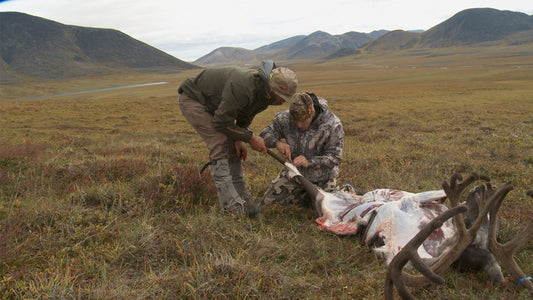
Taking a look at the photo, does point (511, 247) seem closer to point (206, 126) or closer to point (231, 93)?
point (231, 93)

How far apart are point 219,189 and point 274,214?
2.65 feet

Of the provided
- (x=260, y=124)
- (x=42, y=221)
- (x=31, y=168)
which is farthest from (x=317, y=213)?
(x=260, y=124)

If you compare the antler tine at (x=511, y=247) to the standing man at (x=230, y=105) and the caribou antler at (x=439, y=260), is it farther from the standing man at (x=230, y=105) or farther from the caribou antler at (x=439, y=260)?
the standing man at (x=230, y=105)

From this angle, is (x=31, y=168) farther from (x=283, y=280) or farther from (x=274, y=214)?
(x=283, y=280)

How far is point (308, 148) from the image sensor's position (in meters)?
5.28

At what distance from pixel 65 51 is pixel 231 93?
175489 millimetres

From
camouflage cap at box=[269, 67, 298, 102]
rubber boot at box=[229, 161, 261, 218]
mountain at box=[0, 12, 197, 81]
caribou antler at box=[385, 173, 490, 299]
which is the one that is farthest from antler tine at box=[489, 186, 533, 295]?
mountain at box=[0, 12, 197, 81]

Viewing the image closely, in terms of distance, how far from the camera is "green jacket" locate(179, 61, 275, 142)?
4.40 meters

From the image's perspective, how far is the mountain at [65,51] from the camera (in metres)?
126

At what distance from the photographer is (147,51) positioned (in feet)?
582

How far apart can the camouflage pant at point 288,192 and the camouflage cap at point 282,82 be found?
1.34m

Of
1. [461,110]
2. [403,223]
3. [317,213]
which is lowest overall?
[461,110]

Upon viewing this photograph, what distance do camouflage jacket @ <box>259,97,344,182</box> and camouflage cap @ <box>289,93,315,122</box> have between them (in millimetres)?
388

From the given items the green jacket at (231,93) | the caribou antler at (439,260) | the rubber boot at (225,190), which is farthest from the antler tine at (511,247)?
the rubber boot at (225,190)
